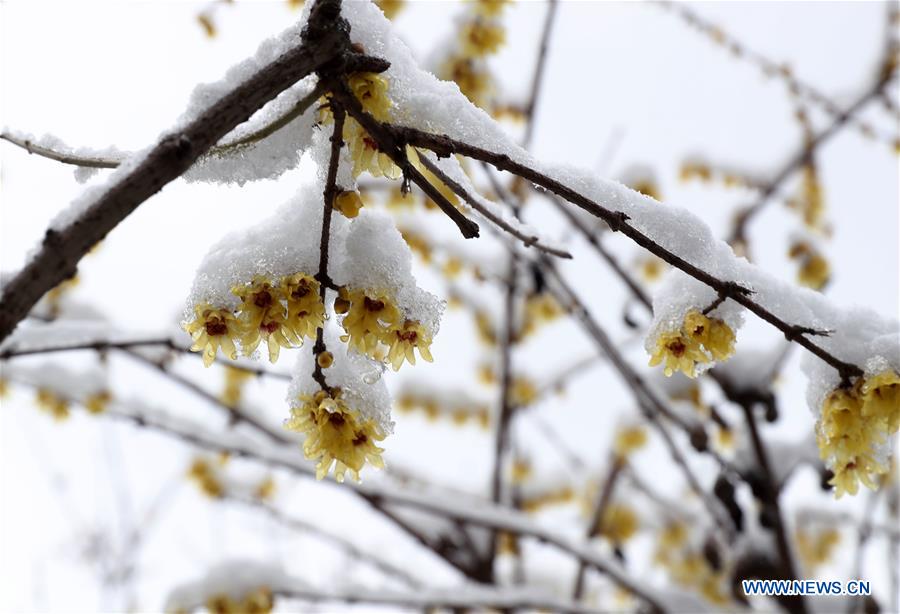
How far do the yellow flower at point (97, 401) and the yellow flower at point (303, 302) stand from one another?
271cm

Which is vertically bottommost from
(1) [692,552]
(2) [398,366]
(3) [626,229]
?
(2) [398,366]

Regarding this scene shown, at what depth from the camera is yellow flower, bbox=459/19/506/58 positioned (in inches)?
138

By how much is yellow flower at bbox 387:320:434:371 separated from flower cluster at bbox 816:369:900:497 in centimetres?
75

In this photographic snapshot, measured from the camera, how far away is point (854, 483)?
141cm

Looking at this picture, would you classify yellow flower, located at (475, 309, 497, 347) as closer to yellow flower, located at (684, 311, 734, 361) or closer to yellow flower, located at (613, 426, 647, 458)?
yellow flower, located at (613, 426, 647, 458)

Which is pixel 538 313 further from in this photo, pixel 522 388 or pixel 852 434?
pixel 852 434

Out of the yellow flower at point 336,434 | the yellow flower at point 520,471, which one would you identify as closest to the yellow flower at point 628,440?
the yellow flower at point 520,471

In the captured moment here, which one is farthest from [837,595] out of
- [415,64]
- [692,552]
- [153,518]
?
[153,518]

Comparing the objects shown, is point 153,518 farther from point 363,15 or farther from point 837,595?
point 363,15

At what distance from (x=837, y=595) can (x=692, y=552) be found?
2145 mm

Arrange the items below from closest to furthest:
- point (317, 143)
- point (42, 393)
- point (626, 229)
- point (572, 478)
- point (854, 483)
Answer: point (626, 229) < point (317, 143) < point (854, 483) < point (42, 393) < point (572, 478)

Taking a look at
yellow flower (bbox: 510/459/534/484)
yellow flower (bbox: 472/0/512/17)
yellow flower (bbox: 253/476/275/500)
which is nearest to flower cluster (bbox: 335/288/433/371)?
yellow flower (bbox: 472/0/512/17)

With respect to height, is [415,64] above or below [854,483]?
above

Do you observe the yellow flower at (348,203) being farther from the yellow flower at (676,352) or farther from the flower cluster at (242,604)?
the flower cluster at (242,604)
